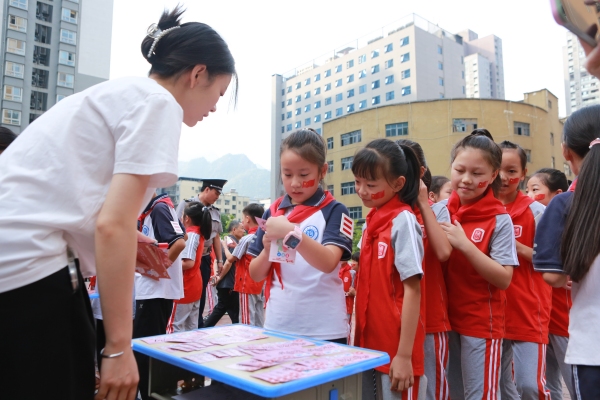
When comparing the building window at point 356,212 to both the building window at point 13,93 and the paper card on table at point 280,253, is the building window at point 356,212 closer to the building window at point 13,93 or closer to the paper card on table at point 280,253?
the building window at point 13,93

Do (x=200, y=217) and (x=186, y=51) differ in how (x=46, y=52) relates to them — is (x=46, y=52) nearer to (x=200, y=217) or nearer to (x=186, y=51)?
(x=200, y=217)

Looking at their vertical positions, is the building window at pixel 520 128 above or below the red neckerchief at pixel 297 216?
above

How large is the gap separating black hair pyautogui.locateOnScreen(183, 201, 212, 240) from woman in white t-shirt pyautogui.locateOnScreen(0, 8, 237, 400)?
13.0 ft

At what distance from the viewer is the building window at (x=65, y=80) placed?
124 feet

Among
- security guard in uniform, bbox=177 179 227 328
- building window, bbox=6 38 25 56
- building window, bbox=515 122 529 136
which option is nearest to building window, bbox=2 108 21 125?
building window, bbox=6 38 25 56

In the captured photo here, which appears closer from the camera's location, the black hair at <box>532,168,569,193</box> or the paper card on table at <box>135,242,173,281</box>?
the paper card on table at <box>135,242,173,281</box>

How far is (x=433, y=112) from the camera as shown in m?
33.0

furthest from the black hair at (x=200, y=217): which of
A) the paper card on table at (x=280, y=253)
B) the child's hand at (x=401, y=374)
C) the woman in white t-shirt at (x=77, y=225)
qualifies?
the woman in white t-shirt at (x=77, y=225)

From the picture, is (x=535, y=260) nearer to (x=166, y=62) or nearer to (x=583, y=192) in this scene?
(x=583, y=192)

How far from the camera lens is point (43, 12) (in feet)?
123

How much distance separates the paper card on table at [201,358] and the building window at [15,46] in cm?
4260

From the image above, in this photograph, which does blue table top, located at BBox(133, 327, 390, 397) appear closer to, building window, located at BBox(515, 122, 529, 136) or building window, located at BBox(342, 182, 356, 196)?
building window, located at BBox(515, 122, 529, 136)

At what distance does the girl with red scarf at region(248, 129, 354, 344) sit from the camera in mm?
1987

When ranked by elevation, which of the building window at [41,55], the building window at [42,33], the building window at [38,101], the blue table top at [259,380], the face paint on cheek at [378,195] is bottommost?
the blue table top at [259,380]
